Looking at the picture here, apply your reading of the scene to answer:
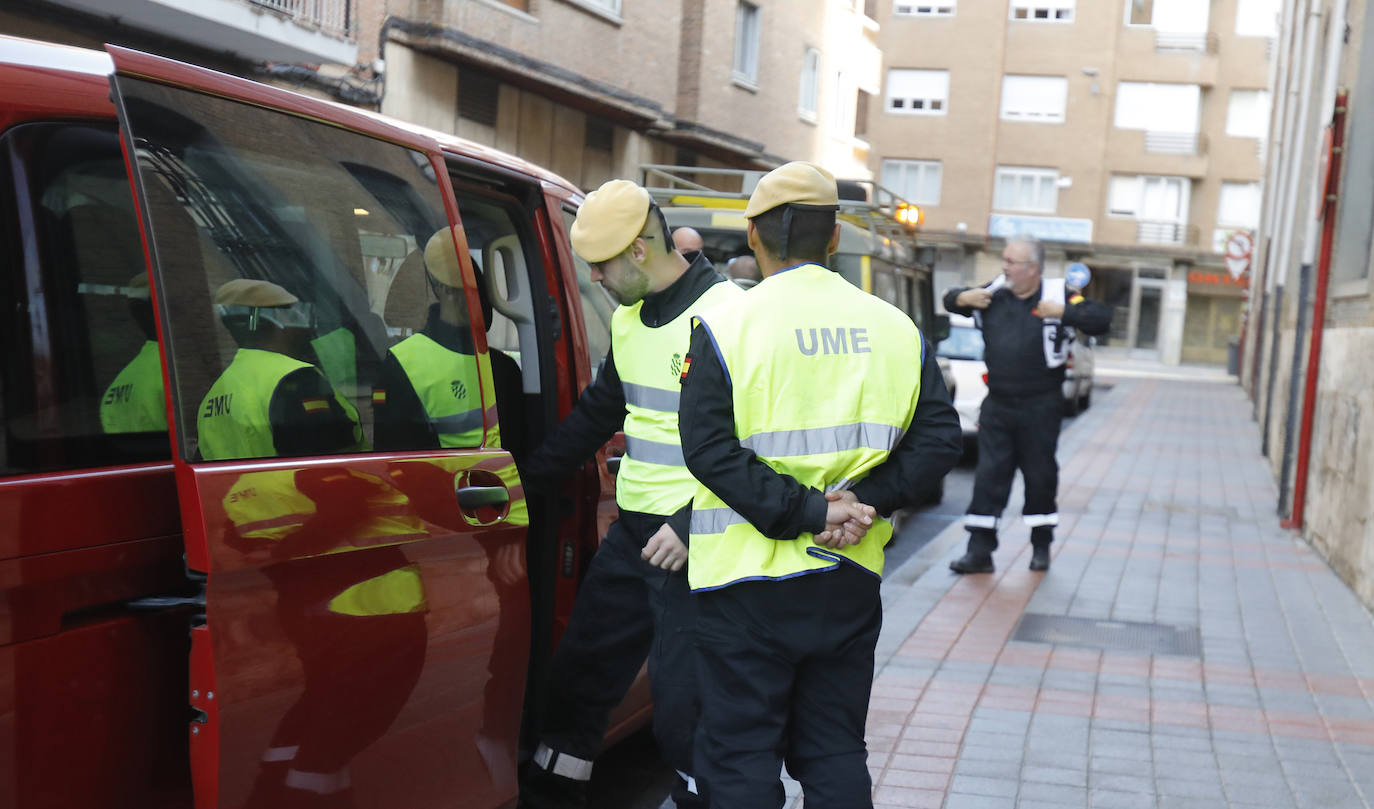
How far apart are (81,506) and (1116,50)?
48764 millimetres

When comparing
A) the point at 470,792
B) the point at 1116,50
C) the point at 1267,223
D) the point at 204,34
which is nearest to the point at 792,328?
the point at 470,792

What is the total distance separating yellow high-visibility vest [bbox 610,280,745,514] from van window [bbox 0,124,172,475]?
132cm

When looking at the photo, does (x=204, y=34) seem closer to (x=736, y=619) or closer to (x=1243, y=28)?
(x=736, y=619)

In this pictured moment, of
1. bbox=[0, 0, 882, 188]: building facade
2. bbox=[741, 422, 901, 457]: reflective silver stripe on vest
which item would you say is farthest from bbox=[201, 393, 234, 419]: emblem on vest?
bbox=[0, 0, 882, 188]: building facade

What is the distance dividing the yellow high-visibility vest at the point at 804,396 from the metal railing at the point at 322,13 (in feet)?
35.0

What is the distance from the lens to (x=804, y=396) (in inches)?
111

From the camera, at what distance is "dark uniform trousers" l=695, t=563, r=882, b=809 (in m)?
2.82

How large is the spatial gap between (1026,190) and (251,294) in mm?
46765

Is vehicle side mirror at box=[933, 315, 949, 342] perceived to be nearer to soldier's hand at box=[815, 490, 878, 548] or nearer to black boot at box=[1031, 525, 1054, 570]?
black boot at box=[1031, 525, 1054, 570]

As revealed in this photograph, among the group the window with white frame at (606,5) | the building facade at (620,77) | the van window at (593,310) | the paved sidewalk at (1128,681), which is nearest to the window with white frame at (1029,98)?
the building facade at (620,77)

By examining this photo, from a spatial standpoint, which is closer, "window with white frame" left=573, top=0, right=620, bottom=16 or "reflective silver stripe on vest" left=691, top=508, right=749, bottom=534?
"reflective silver stripe on vest" left=691, top=508, right=749, bottom=534

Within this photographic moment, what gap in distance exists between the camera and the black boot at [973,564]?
7855 millimetres

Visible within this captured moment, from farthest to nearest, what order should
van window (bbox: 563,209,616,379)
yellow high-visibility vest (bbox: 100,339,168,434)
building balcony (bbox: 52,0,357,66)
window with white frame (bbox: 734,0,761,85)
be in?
1. window with white frame (bbox: 734,0,761,85)
2. building balcony (bbox: 52,0,357,66)
3. van window (bbox: 563,209,616,379)
4. yellow high-visibility vest (bbox: 100,339,168,434)

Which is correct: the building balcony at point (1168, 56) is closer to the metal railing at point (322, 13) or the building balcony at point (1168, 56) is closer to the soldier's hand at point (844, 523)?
the metal railing at point (322, 13)
